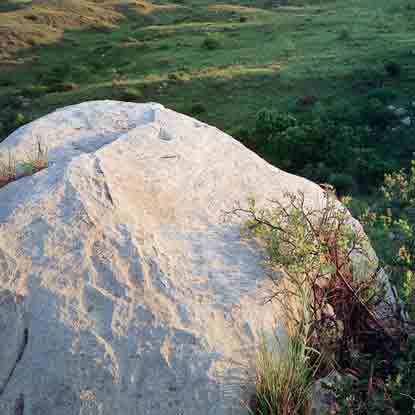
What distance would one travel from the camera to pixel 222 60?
75.3ft

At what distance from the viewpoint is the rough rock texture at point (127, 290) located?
314 centimetres

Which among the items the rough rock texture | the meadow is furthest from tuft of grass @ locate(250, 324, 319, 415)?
the meadow

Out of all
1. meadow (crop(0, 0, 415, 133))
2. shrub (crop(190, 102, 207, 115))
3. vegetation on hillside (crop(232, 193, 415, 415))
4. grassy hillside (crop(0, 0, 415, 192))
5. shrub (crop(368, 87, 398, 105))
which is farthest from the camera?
meadow (crop(0, 0, 415, 133))

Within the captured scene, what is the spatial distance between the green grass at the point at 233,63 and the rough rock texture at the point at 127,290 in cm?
1091

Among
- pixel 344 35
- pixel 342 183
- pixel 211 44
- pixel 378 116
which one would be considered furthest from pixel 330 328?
pixel 211 44

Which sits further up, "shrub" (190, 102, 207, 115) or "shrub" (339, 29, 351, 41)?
"shrub" (339, 29, 351, 41)

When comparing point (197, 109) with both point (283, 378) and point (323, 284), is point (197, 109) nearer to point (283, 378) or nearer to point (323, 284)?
point (323, 284)

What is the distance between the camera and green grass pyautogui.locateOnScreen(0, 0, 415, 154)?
Result: 1755cm

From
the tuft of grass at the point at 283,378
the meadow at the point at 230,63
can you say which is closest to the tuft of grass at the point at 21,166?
the tuft of grass at the point at 283,378

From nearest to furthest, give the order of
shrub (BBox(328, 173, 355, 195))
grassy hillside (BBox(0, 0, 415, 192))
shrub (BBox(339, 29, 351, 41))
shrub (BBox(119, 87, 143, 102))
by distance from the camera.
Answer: shrub (BBox(328, 173, 355, 195))
grassy hillside (BBox(0, 0, 415, 192))
shrub (BBox(119, 87, 143, 102))
shrub (BBox(339, 29, 351, 41))

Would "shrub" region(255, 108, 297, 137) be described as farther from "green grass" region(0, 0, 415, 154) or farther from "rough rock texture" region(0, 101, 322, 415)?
"rough rock texture" region(0, 101, 322, 415)

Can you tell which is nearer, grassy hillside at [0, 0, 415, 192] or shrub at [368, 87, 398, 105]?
shrub at [368, 87, 398, 105]

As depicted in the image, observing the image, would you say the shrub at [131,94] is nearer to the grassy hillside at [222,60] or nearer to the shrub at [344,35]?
the grassy hillside at [222,60]

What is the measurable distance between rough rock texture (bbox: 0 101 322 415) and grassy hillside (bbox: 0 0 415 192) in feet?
34.0
